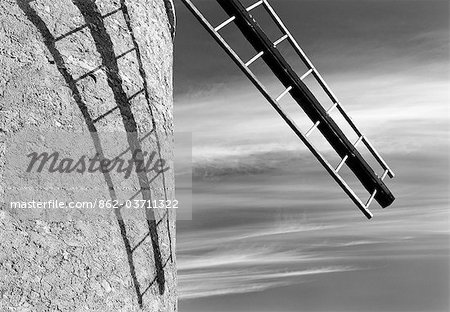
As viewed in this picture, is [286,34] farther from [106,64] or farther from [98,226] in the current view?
[98,226]

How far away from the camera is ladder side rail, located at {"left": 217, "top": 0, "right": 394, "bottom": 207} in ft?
18.7

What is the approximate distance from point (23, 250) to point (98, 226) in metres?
0.54

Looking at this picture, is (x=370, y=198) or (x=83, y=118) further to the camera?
(x=370, y=198)

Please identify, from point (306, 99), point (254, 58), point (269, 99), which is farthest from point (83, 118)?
point (306, 99)

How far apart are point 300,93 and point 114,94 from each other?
2.39 metres

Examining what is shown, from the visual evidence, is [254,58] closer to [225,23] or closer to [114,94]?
[225,23]

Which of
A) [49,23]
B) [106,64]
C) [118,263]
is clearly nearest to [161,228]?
[118,263]

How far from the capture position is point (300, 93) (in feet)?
19.9

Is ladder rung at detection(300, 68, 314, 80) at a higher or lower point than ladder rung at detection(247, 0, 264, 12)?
lower

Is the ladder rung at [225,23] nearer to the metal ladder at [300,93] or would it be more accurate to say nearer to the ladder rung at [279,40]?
the metal ladder at [300,93]

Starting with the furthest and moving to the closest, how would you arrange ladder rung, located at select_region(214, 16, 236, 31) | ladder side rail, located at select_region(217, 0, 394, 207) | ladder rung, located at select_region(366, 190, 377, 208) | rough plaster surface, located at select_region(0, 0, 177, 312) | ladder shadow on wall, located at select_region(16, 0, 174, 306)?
ladder rung, located at select_region(366, 190, 377, 208), ladder side rail, located at select_region(217, 0, 394, 207), ladder rung, located at select_region(214, 16, 236, 31), ladder shadow on wall, located at select_region(16, 0, 174, 306), rough plaster surface, located at select_region(0, 0, 177, 312)

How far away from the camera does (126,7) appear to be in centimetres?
459

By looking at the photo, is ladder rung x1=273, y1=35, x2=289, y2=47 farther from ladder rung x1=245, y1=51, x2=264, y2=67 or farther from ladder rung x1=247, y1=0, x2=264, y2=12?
ladder rung x1=247, y1=0, x2=264, y2=12

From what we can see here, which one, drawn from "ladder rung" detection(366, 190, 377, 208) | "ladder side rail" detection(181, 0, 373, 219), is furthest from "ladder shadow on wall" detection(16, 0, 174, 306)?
"ladder rung" detection(366, 190, 377, 208)
